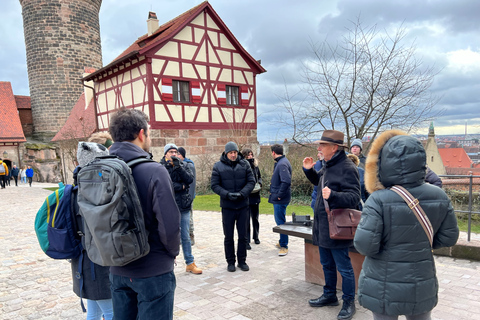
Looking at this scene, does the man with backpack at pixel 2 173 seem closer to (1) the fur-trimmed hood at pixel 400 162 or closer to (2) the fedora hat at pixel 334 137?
(2) the fedora hat at pixel 334 137

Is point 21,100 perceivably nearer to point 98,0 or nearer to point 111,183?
point 98,0

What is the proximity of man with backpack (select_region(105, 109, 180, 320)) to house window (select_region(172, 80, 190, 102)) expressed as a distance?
1349cm

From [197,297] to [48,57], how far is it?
94.3 feet

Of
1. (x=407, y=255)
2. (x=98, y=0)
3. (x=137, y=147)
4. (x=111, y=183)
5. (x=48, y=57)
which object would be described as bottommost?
(x=407, y=255)

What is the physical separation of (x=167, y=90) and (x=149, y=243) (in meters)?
13.3

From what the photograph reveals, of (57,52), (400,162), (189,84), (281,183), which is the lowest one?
(281,183)

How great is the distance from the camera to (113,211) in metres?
1.78

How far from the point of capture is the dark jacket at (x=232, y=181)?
4666 mm

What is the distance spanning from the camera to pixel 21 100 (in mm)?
32156

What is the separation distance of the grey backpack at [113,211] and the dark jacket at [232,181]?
9.12 ft

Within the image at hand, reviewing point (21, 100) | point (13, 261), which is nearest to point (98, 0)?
point (21, 100)

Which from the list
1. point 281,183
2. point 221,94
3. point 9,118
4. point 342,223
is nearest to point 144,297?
point 342,223

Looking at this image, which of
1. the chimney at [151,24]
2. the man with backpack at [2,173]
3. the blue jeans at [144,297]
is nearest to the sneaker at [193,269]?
the blue jeans at [144,297]

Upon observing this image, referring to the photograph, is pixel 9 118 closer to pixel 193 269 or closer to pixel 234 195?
pixel 193 269
